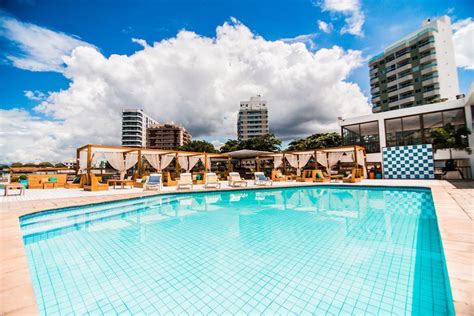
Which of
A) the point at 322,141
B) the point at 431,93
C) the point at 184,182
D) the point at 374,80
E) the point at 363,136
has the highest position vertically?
the point at 374,80

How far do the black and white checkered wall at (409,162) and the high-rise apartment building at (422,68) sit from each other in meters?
24.9

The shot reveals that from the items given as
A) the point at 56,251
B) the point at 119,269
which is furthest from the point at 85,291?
the point at 56,251

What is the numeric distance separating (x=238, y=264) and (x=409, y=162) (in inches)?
675

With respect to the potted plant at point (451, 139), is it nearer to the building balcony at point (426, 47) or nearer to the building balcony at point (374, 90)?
the building balcony at point (426, 47)

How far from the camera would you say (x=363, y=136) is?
1855 centimetres

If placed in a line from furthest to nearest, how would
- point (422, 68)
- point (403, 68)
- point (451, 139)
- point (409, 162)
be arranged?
point (403, 68) → point (422, 68) → point (409, 162) → point (451, 139)

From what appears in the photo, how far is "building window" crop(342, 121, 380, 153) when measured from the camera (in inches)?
681

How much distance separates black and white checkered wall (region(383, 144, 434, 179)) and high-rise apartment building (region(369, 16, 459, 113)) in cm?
2491

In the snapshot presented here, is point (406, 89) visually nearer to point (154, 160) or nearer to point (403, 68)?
point (403, 68)

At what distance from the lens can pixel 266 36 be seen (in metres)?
11.5

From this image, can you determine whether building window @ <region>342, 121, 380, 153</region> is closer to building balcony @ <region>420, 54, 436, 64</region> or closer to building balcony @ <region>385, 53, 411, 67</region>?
building balcony @ <region>420, 54, 436, 64</region>

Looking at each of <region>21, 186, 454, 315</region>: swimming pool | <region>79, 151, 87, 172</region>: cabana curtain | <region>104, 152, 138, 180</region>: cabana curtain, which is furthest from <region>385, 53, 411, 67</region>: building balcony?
<region>79, 151, 87, 172</region>: cabana curtain

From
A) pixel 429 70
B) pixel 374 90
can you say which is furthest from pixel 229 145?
pixel 429 70

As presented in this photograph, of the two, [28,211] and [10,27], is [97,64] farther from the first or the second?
[28,211]
